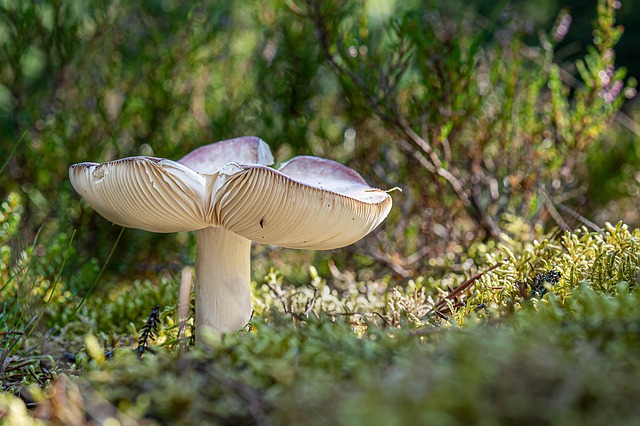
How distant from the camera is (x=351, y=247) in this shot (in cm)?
211

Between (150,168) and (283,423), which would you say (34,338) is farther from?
(283,423)

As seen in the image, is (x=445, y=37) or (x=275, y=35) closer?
(x=445, y=37)

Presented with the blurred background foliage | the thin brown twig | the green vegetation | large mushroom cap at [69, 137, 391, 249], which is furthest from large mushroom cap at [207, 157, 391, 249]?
the blurred background foliage

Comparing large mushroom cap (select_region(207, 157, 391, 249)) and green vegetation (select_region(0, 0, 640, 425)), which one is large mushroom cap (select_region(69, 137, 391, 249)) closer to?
large mushroom cap (select_region(207, 157, 391, 249))

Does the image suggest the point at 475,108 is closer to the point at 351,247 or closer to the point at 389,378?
the point at 351,247

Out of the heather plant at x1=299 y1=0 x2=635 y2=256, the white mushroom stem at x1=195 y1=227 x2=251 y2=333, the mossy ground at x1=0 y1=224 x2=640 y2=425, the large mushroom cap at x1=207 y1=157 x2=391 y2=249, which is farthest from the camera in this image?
the heather plant at x1=299 y1=0 x2=635 y2=256

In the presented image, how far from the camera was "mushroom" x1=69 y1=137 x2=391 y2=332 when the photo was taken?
104 centimetres

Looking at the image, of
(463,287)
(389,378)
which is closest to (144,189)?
(389,378)

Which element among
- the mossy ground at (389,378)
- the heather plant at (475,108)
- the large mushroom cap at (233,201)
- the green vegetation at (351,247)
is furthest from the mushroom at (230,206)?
the heather plant at (475,108)

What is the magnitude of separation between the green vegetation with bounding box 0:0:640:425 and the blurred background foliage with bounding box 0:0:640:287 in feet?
0.04

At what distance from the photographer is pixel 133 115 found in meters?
2.37

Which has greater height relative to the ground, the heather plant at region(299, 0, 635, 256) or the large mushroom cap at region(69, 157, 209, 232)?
the heather plant at region(299, 0, 635, 256)

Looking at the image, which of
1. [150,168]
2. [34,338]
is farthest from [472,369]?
[34,338]

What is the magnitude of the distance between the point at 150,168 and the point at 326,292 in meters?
0.67
